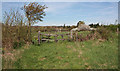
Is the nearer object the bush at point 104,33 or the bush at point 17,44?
the bush at point 17,44

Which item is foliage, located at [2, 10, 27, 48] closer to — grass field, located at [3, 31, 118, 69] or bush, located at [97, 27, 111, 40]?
grass field, located at [3, 31, 118, 69]

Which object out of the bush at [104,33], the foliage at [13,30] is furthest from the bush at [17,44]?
the bush at [104,33]

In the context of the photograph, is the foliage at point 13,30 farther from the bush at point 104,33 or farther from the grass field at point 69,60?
the bush at point 104,33

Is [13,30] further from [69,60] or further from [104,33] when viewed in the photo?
[104,33]

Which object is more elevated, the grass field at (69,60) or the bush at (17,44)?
the bush at (17,44)

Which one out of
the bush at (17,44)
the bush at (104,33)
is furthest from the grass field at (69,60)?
the bush at (104,33)

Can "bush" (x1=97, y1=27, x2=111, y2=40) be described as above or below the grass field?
above

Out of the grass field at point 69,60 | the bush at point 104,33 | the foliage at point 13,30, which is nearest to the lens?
the grass field at point 69,60

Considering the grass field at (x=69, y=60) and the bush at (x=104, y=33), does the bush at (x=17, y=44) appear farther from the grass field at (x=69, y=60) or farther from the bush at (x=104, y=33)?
the bush at (x=104, y=33)

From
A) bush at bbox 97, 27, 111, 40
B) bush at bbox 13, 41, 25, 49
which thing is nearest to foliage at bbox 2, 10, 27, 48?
bush at bbox 13, 41, 25, 49

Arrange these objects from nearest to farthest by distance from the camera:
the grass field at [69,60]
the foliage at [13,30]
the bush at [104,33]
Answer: the grass field at [69,60] < the foliage at [13,30] < the bush at [104,33]

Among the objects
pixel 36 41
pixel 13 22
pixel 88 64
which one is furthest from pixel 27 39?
pixel 88 64

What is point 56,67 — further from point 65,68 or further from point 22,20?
point 22,20

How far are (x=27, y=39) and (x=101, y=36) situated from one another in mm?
7482
